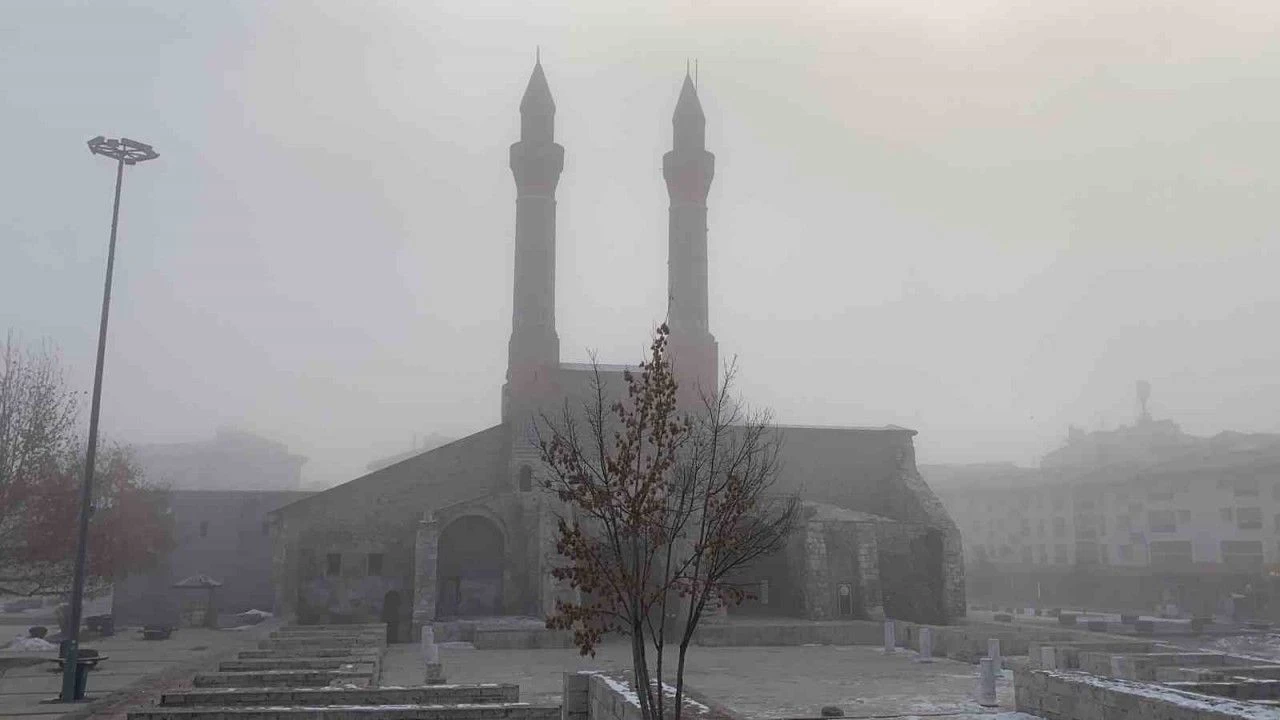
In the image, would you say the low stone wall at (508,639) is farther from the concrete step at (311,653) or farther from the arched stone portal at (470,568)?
the concrete step at (311,653)

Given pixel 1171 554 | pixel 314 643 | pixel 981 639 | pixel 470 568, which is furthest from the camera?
pixel 1171 554

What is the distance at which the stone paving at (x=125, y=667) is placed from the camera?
55.1 feet

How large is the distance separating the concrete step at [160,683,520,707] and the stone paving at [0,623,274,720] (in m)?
4.23

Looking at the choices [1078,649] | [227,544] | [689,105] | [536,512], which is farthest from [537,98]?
[1078,649]

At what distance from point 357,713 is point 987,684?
11324mm

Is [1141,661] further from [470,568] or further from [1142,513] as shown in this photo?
[1142,513]

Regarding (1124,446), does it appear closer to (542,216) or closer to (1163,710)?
(542,216)

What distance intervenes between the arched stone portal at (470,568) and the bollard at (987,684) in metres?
19.4

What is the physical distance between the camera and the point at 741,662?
80.8ft

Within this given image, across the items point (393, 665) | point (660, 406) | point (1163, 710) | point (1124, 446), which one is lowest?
point (393, 665)

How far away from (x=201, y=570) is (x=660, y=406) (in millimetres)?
39598

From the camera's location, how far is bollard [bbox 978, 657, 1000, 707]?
55.6 ft

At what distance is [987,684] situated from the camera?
17.2 meters

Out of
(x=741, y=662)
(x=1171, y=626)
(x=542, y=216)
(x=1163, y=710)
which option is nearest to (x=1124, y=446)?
(x=1171, y=626)
